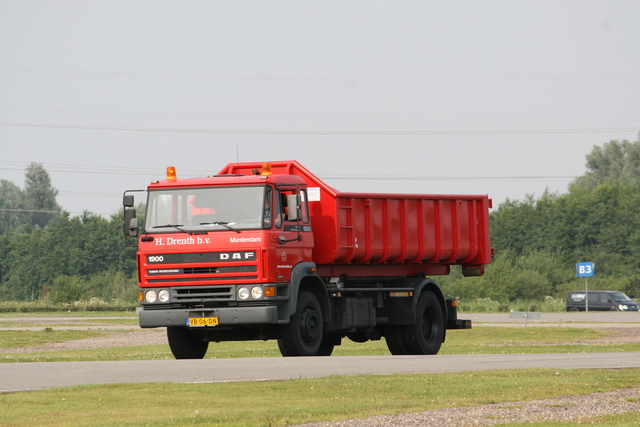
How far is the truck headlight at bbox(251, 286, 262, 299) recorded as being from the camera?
59.0ft

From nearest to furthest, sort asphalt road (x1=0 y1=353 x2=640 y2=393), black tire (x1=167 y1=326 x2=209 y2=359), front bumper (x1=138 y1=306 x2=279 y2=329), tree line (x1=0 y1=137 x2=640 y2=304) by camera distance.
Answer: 1. asphalt road (x1=0 y1=353 x2=640 y2=393)
2. front bumper (x1=138 y1=306 x2=279 y2=329)
3. black tire (x1=167 y1=326 x2=209 y2=359)
4. tree line (x1=0 y1=137 x2=640 y2=304)

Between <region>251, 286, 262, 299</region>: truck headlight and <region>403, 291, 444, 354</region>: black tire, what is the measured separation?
4.39 metres

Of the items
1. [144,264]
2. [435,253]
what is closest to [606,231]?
[435,253]

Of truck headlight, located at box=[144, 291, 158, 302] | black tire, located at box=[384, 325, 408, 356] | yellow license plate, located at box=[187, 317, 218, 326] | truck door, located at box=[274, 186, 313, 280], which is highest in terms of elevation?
truck door, located at box=[274, 186, 313, 280]

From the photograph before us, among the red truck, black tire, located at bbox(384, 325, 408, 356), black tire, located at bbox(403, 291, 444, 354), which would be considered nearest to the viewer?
the red truck

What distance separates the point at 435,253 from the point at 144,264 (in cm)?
631

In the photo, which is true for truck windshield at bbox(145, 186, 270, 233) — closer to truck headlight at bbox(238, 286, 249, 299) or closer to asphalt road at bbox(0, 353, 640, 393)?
truck headlight at bbox(238, 286, 249, 299)

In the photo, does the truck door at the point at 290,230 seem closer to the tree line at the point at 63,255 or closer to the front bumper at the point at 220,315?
the front bumper at the point at 220,315

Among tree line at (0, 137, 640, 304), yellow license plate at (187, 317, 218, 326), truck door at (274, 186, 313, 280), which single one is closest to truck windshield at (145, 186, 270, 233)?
truck door at (274, 186, 313, 280)

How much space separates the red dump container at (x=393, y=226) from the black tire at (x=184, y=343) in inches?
101

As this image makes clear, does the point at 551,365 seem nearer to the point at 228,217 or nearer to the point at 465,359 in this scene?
the point at 465,359

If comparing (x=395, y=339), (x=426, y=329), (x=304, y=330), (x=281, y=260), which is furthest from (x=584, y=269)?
(x=281, y=260)

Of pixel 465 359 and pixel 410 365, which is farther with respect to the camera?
pixel 465 359

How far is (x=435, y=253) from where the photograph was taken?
72.6ft
